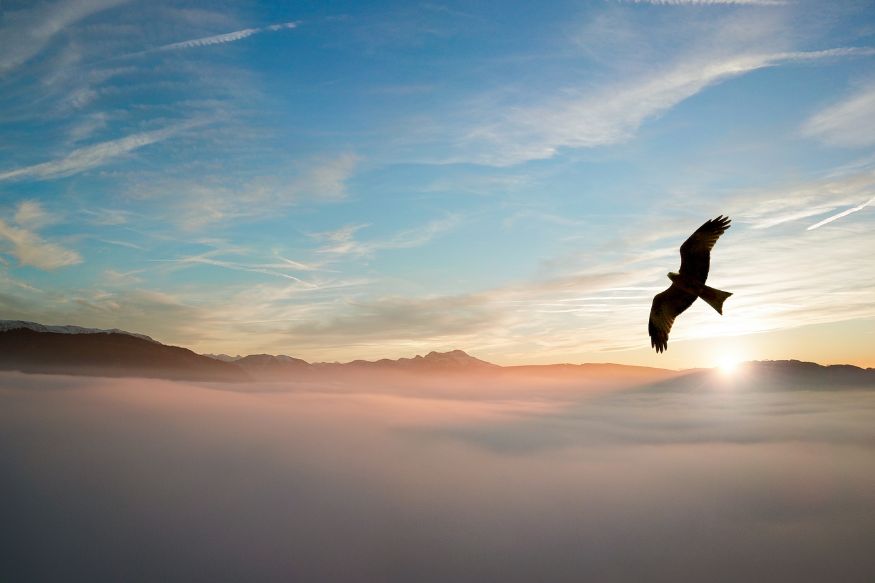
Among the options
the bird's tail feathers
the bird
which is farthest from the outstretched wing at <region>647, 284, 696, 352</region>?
the bird's tail feathers

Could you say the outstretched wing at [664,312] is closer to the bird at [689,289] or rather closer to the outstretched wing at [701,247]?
the bird at [689,289]

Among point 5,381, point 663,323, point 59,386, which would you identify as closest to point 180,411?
point 59,386

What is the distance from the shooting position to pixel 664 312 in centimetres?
2153

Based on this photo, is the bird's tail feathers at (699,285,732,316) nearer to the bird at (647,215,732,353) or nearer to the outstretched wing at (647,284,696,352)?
the bird at (647,215,732,353)

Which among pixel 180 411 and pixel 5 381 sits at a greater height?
pixel 5 381

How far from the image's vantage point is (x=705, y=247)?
18.8 metres

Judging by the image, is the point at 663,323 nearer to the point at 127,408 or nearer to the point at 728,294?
the point at 728,294

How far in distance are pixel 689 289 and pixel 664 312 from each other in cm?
192

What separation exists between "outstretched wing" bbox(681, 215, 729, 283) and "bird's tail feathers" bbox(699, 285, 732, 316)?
659 millimetres

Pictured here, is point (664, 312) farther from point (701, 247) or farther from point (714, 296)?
point (701, 247)

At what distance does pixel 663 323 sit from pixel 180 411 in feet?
697

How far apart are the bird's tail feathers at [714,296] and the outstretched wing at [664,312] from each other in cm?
115

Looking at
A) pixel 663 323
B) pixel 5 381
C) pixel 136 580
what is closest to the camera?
pixel 663 323

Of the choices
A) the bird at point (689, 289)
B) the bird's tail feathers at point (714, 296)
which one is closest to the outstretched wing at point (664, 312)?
the bird at point (689, 289)
